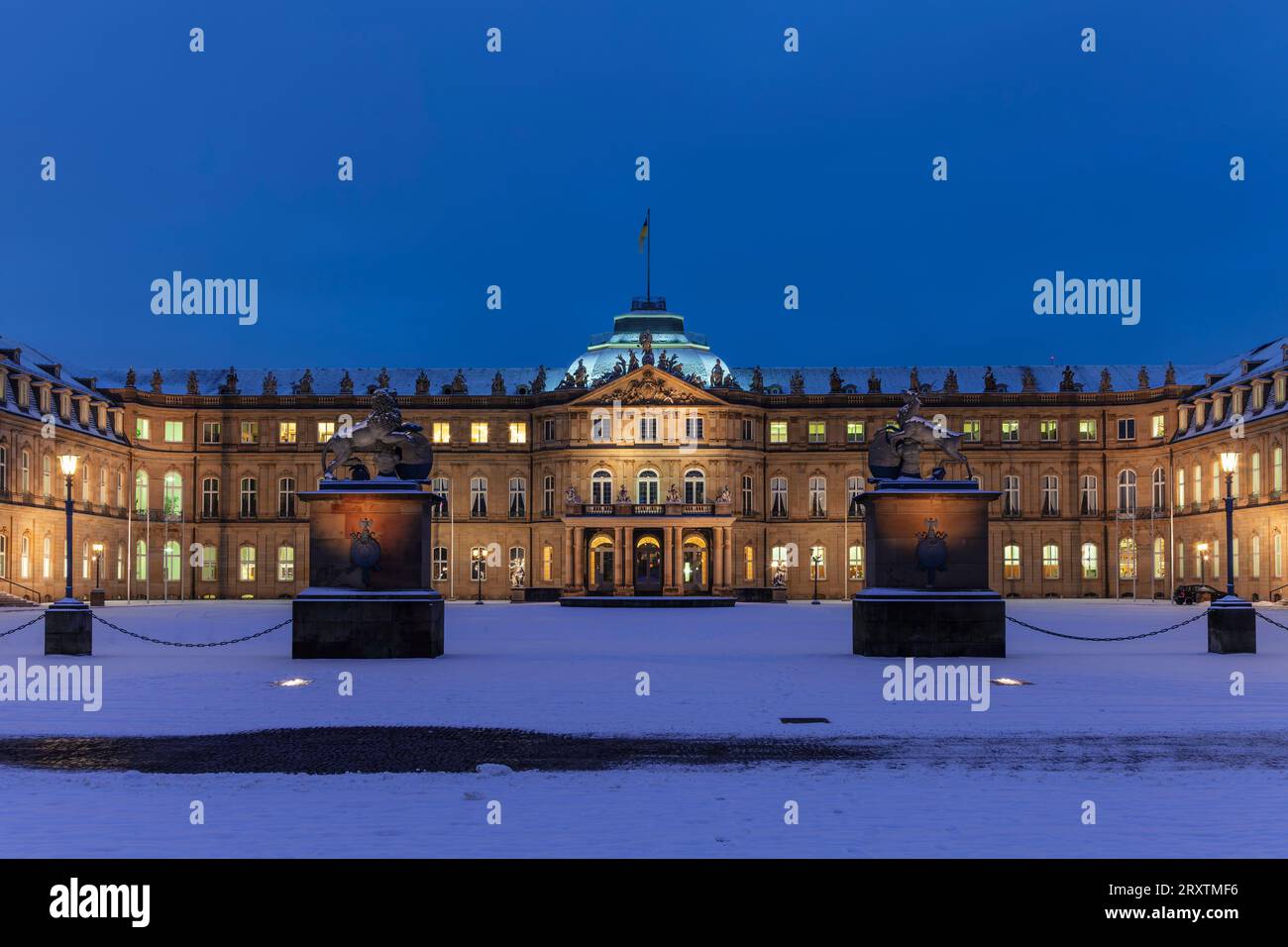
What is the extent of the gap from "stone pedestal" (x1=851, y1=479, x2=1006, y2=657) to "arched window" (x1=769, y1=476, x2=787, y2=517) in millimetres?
A: 65680

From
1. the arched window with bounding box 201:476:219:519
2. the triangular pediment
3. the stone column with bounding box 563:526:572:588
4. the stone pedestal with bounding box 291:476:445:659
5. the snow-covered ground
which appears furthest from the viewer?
the arched window with bounding box 201:476:219:519

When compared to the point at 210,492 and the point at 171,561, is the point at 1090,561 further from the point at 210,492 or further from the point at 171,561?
the point at 171,561

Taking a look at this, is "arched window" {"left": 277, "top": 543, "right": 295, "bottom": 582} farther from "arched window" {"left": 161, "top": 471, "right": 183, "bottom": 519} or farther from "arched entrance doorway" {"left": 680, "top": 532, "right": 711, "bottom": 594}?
"arched entrance doorway" {"left": 680, "top": 532, "right": 711, "bottom": 594}

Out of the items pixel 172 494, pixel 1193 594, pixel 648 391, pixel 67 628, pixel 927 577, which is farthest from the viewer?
pixel 172 494

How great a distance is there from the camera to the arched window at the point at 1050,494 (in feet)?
318

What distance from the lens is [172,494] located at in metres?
96.8

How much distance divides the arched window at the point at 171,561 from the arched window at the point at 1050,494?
5874 centimetres

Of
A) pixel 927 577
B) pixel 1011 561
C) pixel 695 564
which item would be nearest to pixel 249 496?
pixel 695 564

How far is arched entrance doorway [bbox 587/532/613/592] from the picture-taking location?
9050cm

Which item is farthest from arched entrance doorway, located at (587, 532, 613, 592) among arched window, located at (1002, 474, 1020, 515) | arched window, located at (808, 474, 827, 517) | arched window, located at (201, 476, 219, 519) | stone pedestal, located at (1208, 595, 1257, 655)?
stone pedestal, located at (1208, 595, 1257, 655)

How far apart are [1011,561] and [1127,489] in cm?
906

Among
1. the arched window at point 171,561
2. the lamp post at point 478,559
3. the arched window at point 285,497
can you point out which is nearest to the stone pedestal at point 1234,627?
the lamp post at point 478,559

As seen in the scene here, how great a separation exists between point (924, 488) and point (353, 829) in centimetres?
2140
